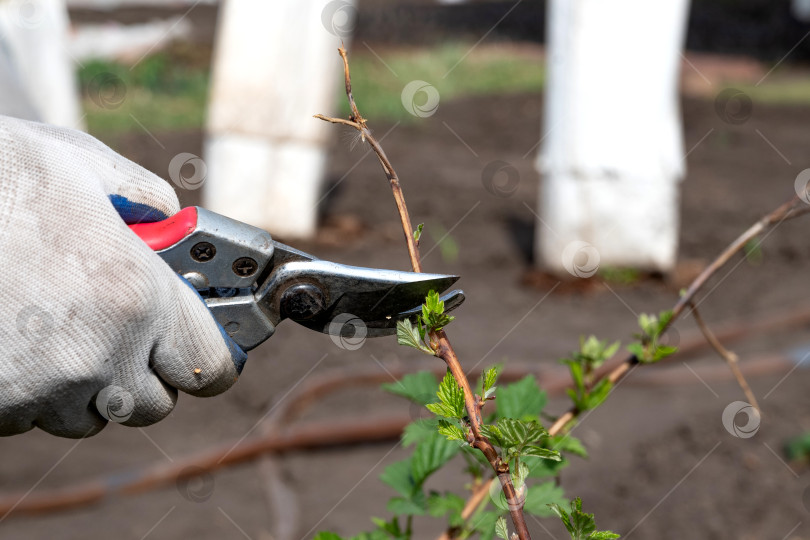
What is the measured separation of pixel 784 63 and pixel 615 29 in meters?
10.2

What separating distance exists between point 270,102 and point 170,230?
12.2 ft

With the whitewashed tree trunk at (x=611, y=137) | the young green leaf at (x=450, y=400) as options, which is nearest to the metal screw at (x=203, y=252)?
the young green leaf at (x=450, y=400)

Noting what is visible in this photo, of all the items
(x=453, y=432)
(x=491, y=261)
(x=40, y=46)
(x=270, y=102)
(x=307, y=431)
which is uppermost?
(x=453, y=432)

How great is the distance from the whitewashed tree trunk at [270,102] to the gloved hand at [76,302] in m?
3.67

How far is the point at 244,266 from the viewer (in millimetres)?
1360

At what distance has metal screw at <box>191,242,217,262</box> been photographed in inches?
52.7

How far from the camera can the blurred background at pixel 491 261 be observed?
2855mm

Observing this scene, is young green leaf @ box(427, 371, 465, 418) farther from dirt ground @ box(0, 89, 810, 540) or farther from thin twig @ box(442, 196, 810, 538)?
dirt ground @ box(0, 89, 810, 540)

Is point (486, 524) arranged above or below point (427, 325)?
below

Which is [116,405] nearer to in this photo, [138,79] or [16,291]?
[16,291]

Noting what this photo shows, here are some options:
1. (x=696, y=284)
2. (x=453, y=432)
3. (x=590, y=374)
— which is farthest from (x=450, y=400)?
(x=696, y=284)

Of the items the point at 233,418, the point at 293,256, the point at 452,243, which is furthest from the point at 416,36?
the point at 293,256

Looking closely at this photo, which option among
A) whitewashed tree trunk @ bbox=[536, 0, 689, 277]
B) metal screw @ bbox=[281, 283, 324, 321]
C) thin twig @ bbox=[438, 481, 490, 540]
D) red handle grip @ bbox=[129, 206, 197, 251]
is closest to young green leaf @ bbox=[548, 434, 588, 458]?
thin twig @ bbox=[438, 481, 490, 540]

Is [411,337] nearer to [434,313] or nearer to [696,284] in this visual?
[434,313]
